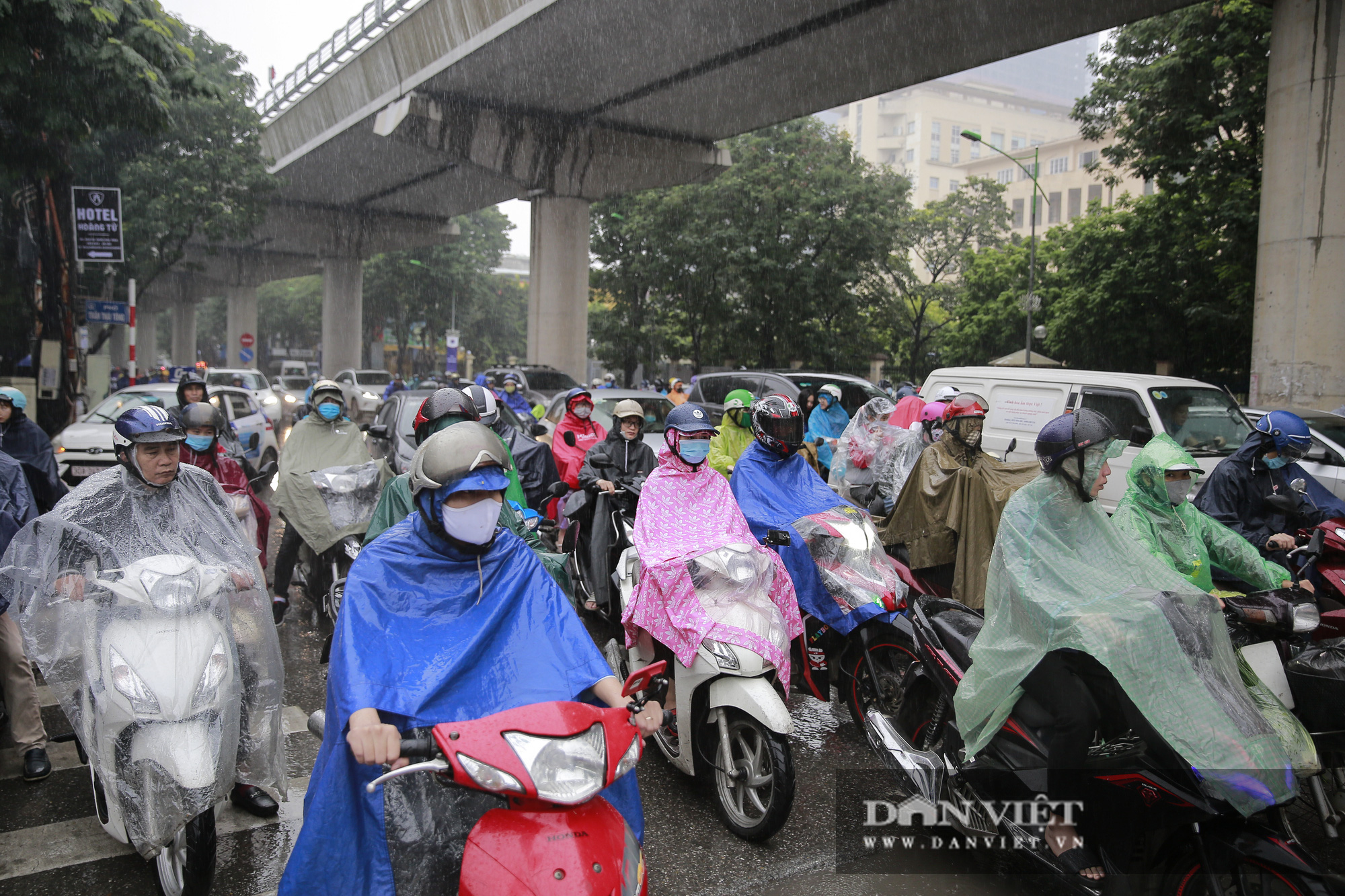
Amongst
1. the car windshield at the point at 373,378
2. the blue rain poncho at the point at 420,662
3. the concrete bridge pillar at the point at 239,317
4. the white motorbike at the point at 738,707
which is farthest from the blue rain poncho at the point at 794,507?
the concrete bridge pillar at the point at 239,317

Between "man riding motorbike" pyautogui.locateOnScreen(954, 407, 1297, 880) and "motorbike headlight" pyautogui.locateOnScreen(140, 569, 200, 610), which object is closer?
"man riding motorbike" pyautogui.locateOnScreen(954, 407, 1297, 880)

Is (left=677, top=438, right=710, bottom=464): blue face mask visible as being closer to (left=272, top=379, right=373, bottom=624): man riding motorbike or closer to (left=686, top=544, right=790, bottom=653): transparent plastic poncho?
(left=686, top=544, right=790, bottom=653): transparent plastic poncho

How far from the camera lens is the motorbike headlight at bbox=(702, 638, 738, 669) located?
3.81m

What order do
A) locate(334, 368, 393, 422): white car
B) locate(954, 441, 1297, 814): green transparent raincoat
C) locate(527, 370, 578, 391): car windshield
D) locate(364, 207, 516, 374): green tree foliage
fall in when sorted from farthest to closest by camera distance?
1. locate(364, 207, 516, 374): green tree foliage
2. locate(527, 370, 578, 391): car windshield
3. locate(334, 368, 393, 422): white car
4. locate(954, 441, 1297, 814): green transparent raincoat

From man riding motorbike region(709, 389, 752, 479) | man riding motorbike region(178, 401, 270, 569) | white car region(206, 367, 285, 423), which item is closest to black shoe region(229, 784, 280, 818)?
man riding motorbike region(178, 401, 270, 569)

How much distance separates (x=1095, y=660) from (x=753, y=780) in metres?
1.49

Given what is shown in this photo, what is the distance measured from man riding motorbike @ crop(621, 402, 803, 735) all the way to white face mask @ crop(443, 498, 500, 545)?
1.43m

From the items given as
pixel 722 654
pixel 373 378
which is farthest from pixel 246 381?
pixel 722 654

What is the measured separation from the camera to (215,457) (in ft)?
19.2

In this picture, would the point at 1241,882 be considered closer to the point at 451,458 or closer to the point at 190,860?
the point at 451,458

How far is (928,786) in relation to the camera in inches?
144

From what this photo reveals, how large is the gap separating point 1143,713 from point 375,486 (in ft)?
16.9

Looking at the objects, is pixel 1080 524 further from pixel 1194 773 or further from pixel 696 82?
pixel 696 82

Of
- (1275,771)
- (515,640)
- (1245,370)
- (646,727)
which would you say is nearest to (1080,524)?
(1275,771)
